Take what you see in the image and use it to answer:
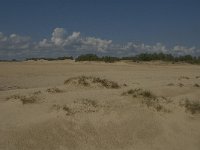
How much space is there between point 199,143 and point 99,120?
3.05 metres

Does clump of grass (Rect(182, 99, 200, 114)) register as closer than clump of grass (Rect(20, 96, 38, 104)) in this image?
No

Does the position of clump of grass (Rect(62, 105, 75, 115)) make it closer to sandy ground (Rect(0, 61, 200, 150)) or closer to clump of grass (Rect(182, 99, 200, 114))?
sandy ground (Rect(0, 61, 200, 150))

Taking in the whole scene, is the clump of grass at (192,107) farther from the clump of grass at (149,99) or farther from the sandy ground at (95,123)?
the clump of grass at (149,99)

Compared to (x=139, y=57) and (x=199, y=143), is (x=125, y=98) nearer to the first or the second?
(x=199, y=143)

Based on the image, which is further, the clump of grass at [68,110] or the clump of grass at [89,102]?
the clump of grass at [89,102]

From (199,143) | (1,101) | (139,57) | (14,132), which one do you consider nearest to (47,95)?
(1,101)

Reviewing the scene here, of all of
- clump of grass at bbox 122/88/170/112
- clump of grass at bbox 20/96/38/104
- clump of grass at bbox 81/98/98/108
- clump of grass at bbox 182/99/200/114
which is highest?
clump of grass at bbox 20/96/38/104

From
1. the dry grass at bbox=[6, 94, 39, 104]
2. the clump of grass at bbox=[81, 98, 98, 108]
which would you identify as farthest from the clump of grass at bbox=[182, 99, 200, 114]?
the dry grass at bbox=[6, 94, 39, 104]

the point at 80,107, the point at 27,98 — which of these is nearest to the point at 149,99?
the point at 80,107

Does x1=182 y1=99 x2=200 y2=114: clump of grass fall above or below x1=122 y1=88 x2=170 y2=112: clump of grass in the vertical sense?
below

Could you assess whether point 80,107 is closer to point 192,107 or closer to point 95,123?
point 95,123

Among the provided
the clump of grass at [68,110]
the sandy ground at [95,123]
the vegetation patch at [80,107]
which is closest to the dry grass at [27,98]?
the sandy ground at [95,123]

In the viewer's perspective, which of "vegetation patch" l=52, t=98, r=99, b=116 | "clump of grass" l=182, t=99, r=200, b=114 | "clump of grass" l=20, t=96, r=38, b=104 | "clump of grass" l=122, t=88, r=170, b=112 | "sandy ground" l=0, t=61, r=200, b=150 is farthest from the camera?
"clump of grass" l=182, t=99, r=200, b=114

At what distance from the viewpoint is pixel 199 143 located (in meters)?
11.7
